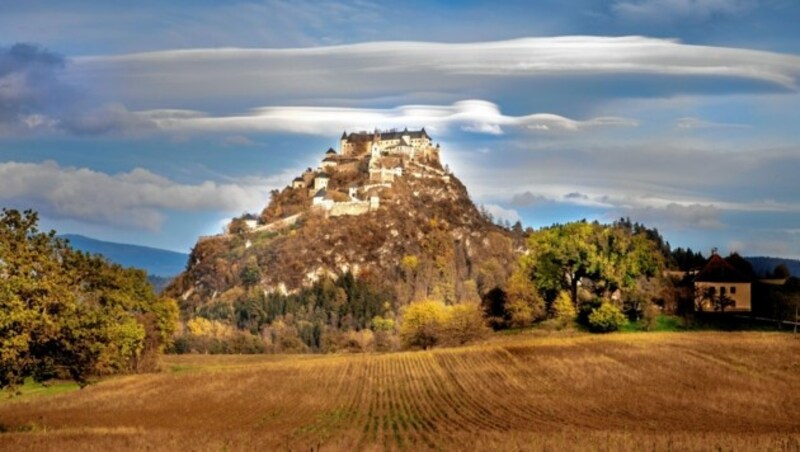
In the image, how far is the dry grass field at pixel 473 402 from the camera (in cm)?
3403

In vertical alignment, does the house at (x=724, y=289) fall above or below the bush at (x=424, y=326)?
above

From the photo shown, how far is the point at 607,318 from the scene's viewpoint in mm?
82250

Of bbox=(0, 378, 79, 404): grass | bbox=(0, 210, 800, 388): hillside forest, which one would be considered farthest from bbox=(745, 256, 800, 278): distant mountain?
bbox=(0, 378, 79, 404): grass

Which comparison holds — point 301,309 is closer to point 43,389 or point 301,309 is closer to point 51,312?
point 43,389

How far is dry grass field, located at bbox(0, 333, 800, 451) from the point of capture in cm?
3403

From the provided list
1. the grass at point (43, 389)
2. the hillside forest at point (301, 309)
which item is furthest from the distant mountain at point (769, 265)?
the grass at point (43, 389)

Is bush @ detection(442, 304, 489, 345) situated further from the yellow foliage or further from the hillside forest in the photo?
the yellow foliage

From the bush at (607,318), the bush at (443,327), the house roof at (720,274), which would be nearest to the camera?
the bush at (607,318)

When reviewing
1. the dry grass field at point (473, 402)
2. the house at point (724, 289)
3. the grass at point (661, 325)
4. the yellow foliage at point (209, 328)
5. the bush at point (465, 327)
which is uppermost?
the house at point (724, 289)

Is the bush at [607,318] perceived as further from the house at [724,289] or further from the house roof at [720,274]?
the house roof at [720,274]

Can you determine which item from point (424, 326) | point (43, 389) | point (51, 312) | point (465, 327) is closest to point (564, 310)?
point (465, 327)

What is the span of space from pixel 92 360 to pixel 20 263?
5947 millimetres

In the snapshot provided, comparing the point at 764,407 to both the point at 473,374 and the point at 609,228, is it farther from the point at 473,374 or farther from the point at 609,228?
the point at 609,228

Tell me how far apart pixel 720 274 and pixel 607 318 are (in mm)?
18370
